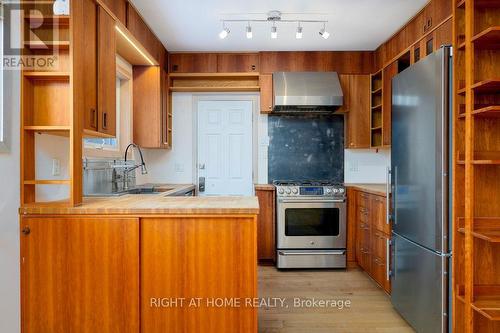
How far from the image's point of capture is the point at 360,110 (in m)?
3.96

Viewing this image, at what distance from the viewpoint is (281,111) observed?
160 inches

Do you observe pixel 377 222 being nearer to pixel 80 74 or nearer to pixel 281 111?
pixel 281 111

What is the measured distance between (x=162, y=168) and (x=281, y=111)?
1.72 m

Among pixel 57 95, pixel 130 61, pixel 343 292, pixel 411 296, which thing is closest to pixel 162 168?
pixel 130 61

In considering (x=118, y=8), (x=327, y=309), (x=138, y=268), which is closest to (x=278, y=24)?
(x=118, y=8)

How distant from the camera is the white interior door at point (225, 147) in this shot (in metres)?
4.27

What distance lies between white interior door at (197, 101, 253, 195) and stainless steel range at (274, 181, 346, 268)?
30.5 inches

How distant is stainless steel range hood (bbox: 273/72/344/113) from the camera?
3.71m

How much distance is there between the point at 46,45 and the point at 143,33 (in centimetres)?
129

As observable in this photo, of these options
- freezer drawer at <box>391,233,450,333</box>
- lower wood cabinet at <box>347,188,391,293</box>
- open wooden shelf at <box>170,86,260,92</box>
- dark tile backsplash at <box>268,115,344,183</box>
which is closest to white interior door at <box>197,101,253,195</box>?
open wooden shelf at <box>170,86,260,92</box>

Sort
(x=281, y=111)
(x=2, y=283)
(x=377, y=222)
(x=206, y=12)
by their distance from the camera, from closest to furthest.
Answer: (x=2, y=283), (x=206, y=12), (x=377, y=222), (x=281, y=111)

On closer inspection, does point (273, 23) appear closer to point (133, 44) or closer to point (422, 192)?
point (133, 44)

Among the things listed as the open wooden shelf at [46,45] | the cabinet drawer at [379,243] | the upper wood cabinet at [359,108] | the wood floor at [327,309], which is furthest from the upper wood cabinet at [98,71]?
the upper wood cabinet at [359,108]

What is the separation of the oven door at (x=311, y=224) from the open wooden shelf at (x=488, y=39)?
6.99ft
